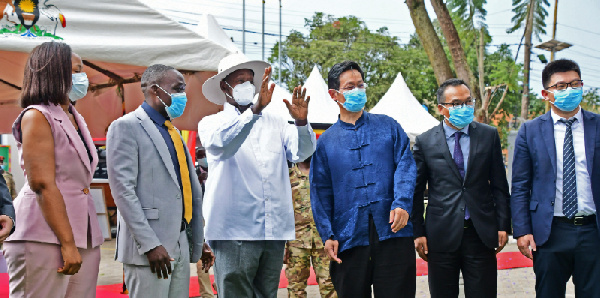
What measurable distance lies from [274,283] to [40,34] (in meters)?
2.67

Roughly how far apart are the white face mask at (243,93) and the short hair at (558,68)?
6.88 feet

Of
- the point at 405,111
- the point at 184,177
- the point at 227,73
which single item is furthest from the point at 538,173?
the point at 405,111

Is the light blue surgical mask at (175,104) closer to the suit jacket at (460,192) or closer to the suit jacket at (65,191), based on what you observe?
the suit jacket at (65,191)

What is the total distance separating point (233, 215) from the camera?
12.3 ft

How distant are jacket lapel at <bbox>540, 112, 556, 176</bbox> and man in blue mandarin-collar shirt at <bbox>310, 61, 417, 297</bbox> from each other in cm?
106

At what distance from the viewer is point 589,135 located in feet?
13.7

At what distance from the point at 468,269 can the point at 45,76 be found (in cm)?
298

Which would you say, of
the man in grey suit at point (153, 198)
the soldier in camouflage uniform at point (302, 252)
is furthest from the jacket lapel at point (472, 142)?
the soldier in camouflage uniform at point (302, 252)

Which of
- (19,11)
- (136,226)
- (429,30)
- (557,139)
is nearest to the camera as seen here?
(136,226)

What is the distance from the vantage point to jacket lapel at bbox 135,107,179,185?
11.1 feet

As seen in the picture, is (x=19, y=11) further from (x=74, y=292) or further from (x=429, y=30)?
(x=429, y=30)

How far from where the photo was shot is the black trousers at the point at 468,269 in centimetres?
423

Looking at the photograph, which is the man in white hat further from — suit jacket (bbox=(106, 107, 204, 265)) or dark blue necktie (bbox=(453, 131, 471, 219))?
dark blue necktie (bbox=(453, 131, 471, 219))

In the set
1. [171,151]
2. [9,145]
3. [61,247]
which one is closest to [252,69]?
[171,151]
